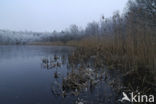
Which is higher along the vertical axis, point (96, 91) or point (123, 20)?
point (123, 20)

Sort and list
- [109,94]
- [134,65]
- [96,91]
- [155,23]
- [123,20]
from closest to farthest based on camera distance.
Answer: [109,94], [96,91], [134,65], [155,23], [123,20]

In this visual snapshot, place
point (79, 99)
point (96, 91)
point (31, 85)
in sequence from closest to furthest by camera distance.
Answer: point (79, 99) → point (96, 91) → point (31, 85)

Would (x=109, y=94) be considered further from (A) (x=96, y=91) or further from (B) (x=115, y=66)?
(B) (x=115, y=66)

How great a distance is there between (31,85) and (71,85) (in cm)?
142

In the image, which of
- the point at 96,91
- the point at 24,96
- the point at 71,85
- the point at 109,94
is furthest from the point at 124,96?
the point at 24,96

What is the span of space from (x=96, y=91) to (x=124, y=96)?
2.61 feet

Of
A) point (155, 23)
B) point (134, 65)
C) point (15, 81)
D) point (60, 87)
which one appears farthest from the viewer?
point (155, 23)

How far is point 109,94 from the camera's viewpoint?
3338 millimetres

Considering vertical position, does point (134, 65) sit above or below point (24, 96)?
above

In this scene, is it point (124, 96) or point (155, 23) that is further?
point (155, 23)

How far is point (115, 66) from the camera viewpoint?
586 centimetres

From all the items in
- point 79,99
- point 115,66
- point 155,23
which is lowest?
point 79,99

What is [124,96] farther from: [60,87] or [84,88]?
[60,87]

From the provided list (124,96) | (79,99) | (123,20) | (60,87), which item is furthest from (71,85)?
(123,20)
